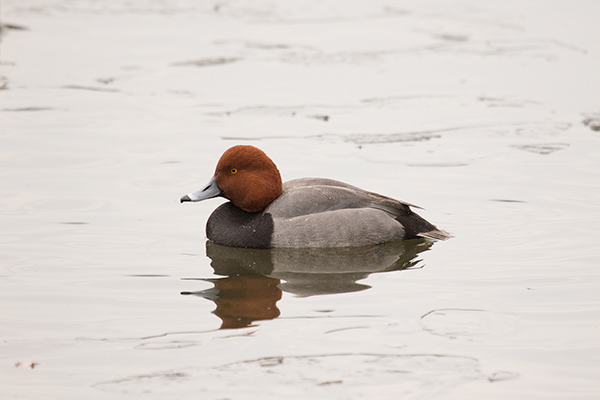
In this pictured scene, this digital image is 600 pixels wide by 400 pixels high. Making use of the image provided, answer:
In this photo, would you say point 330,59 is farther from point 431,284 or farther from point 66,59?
point 431,284

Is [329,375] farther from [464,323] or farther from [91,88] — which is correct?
[91,88]

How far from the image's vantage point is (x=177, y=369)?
18.9 feet

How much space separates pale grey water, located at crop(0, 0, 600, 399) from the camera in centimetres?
588

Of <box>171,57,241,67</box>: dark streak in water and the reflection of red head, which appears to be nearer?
the reflection of red head

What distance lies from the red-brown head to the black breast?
0.36 ft

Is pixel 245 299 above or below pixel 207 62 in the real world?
below

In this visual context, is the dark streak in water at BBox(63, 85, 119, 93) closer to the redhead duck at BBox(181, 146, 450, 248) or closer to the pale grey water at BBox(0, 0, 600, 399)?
the pale grey water at BBox(0, 0, 600, 399)

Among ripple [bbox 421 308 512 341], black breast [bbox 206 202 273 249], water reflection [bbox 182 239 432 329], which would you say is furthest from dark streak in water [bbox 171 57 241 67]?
ripple [bbox 421 308 512 341]

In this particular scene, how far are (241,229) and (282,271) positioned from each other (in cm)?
85

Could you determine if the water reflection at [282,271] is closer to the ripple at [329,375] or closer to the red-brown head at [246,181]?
the red-brown head at [246,181]

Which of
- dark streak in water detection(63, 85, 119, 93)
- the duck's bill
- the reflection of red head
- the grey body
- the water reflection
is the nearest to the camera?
the reflection of red head

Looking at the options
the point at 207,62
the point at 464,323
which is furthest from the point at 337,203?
the point at 207,62

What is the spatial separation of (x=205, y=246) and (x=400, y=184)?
2.52 metres

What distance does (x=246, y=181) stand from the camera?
8.56 metres
